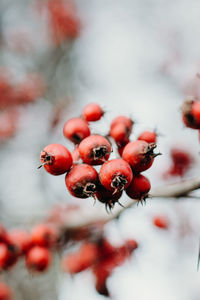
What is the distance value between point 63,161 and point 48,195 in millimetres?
6404

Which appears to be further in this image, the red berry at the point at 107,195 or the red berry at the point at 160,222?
the red berry at the point at 160,222

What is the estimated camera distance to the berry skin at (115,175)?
1478 mm

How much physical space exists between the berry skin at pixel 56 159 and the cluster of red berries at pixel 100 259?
217 centimetres

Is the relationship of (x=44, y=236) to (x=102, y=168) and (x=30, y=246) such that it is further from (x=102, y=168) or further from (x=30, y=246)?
(x=102, y=168)

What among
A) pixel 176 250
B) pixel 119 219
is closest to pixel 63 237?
pixel 119 219

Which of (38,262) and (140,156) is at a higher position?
(140,156)

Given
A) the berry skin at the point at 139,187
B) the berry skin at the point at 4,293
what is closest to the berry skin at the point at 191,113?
the berry skin at the point at 139,187

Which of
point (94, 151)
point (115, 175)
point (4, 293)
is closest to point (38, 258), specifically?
point (94, 151)

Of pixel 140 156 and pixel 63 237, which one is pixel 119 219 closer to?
pixel 140 156

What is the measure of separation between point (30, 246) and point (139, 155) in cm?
226

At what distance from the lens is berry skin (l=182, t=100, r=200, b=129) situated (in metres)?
1.89

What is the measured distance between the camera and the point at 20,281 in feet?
20.5

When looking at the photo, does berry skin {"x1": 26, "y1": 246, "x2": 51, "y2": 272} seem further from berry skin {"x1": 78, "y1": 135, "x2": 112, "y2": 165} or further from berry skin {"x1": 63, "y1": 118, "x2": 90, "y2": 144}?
berry skin {"x1": 78, "y1": 135, "x2": 112, "y2": 165}

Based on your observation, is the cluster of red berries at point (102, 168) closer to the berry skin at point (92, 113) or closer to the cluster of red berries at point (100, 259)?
the berry skin at point (92, 113)
